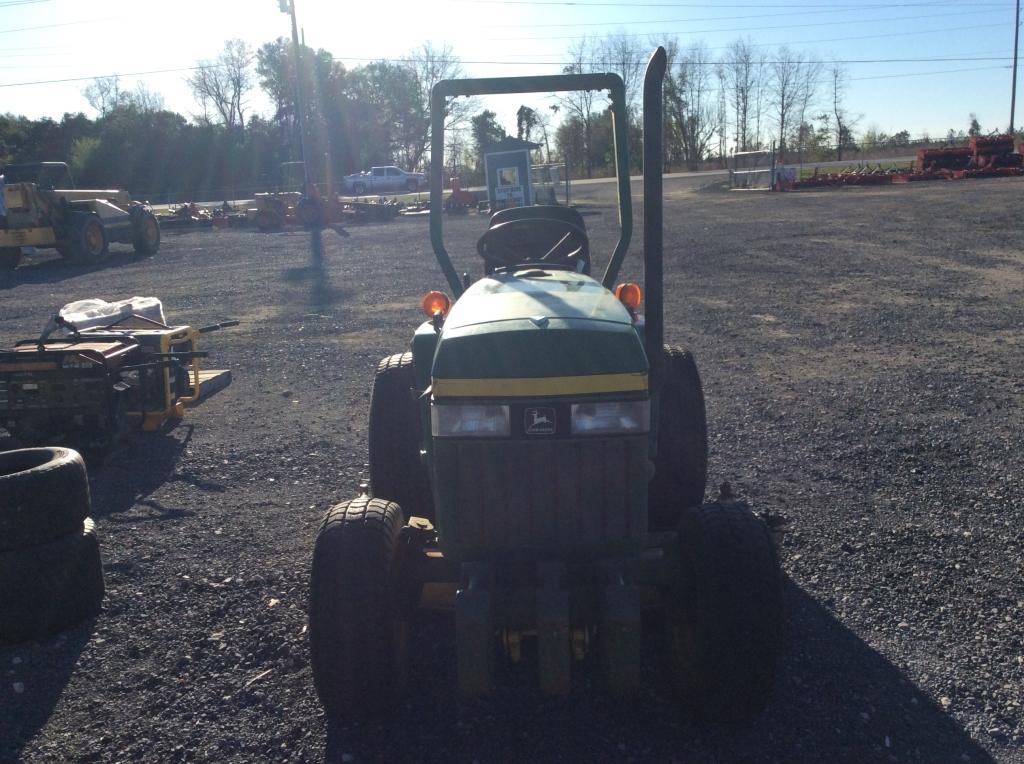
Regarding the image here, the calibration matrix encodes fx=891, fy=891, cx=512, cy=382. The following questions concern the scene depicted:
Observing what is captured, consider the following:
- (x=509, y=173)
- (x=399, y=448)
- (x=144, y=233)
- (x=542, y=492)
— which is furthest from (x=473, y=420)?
(x=509, y=173)

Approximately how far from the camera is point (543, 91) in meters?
4.49

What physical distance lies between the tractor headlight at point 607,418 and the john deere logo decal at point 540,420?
0.08 metres

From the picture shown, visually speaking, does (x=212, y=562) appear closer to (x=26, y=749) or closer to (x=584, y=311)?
(x=26, y=749)

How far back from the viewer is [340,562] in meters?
3.21

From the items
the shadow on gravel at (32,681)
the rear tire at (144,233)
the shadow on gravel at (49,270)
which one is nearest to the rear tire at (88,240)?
the shadow on gravel at (49,270)

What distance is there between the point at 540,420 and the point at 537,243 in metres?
1.79

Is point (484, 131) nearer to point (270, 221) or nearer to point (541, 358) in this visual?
point (270, 221)

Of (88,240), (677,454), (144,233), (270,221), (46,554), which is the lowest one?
(46,554)

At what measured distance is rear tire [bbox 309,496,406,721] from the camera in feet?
10.4

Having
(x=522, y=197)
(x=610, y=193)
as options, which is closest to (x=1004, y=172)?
(x=610, y=193)

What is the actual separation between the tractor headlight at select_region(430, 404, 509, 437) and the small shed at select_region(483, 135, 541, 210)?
26874mm

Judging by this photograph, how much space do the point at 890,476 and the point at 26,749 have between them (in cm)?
493

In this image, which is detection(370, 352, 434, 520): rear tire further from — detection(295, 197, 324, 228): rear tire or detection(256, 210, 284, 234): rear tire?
detection(256, 210, 284, 234): rear tire

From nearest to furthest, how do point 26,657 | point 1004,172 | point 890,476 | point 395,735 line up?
point 395,735, point 26,657, point 890,476, point 1004,172
